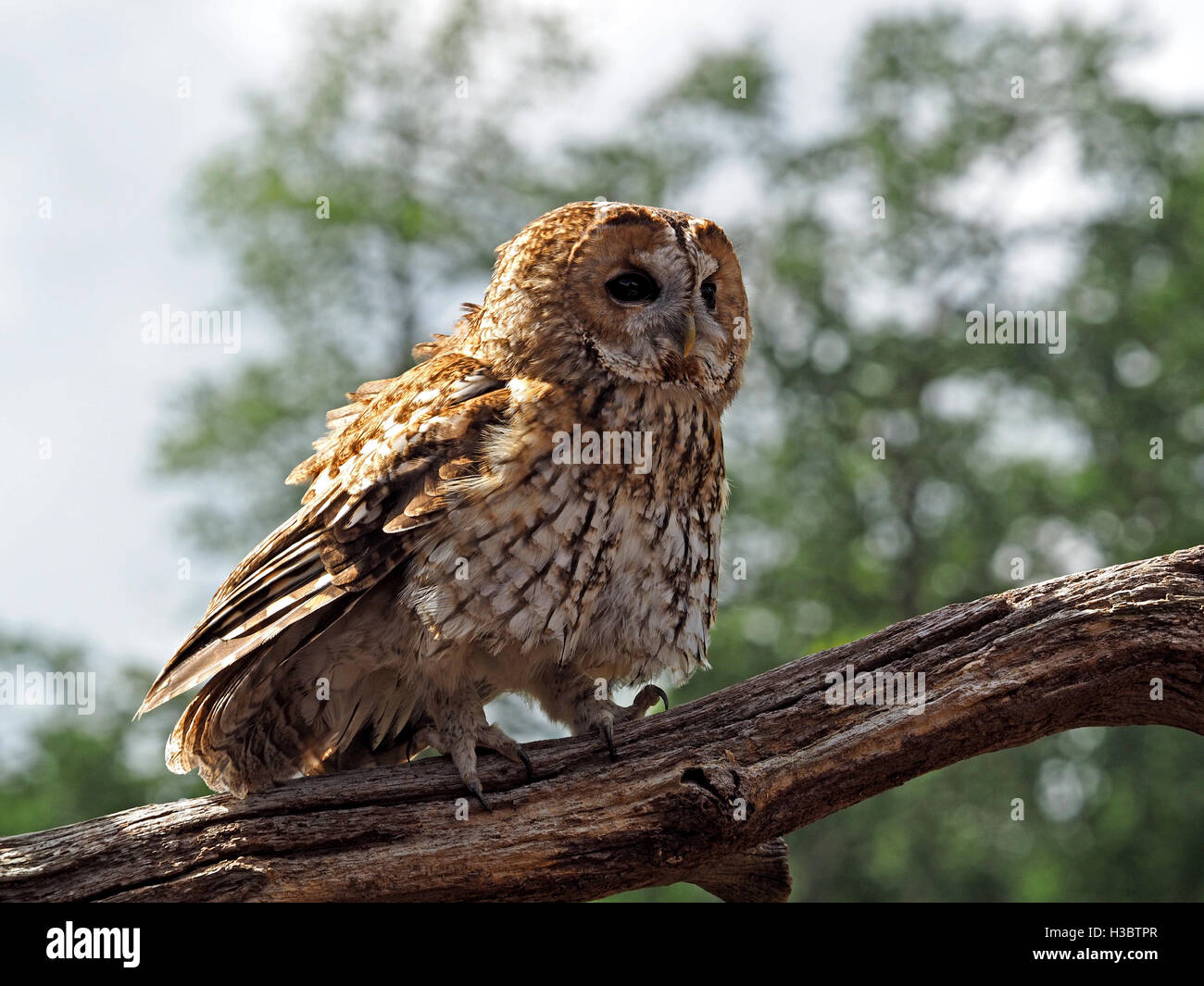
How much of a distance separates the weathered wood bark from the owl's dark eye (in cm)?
114

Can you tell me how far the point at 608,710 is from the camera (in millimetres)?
3178

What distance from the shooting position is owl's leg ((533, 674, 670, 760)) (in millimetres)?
3170

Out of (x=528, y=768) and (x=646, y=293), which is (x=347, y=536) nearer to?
(x=528, y=768)

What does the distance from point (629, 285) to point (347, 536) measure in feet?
3.45

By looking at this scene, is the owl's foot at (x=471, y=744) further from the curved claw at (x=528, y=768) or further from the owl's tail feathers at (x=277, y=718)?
the owl's tail feathers at (x=277, y=718)

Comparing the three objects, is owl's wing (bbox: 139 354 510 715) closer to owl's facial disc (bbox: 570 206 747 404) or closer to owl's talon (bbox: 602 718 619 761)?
owl's facial disc (bbox: 570 206 747 404)

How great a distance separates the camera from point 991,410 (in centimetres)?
1407

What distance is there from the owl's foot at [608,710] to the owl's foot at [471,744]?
26cm

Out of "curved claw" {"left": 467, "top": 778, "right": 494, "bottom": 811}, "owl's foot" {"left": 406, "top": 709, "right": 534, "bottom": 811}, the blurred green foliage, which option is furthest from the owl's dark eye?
the blurred green foliage

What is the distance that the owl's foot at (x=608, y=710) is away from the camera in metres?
3.13

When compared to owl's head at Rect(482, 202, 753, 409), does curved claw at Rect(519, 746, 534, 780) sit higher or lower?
lower

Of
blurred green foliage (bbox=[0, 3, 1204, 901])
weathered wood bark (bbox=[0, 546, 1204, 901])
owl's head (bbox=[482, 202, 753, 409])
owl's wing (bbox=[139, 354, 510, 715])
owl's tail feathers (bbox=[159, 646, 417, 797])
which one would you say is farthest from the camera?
blurred green foliage (bbox=[0, 3, 1204, 901])

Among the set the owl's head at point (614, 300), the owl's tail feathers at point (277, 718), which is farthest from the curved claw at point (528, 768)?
the owl's head at point (614, 300)

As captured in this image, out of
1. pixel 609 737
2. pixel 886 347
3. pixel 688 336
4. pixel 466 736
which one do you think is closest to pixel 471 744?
pixel 466 736
